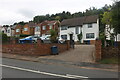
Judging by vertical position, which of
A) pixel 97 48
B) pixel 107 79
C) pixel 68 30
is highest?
pixel 68 30

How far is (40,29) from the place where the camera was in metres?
57.5

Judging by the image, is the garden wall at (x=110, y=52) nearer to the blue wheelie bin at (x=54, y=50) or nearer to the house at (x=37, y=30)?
the blue wheelie bin at (x=54, y=50)

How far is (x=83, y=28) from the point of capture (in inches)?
1698

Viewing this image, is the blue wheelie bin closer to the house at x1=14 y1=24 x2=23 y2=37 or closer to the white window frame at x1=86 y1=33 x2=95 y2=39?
the white window frame at x1=86 y1=33 x2=95 y2=39

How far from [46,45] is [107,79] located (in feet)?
37.3

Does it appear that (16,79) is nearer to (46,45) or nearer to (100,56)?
(100,56)

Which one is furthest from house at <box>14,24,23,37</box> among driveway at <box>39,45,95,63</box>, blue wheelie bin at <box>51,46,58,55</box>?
driveway at <box>39,45,95,63</box>

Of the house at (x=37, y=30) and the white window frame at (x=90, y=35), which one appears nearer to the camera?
the white window frame at (x=90, y=35)

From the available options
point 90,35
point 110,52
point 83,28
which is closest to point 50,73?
point 110,52

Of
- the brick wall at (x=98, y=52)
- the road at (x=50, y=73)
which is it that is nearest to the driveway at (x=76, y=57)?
the brick wall at (x=98, y=52)

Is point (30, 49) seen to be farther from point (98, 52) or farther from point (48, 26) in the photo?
point (48, 26)

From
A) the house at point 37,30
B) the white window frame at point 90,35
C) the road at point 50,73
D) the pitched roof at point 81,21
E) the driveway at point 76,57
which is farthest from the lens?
the house at point 37,30

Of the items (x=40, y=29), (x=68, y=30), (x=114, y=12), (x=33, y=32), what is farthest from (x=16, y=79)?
(x=33, y=32)

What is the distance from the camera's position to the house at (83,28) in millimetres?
41500
